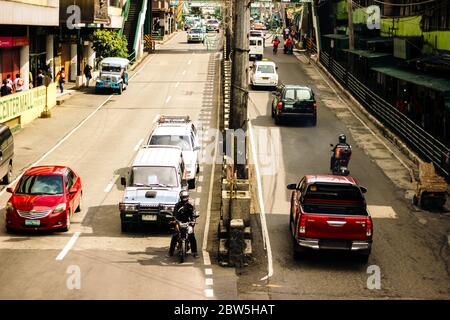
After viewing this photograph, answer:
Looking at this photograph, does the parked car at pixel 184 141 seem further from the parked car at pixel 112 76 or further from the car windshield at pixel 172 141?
the parked car at pixel 112 76

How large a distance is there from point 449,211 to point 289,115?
1509 centimetres

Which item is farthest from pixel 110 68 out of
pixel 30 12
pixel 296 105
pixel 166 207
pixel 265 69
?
pixel 166 207

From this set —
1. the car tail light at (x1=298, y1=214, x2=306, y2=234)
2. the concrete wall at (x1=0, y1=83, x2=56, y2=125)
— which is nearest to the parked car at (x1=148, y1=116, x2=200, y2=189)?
the car tail light at (x1=298, y1=214, x2=306, y2=234)

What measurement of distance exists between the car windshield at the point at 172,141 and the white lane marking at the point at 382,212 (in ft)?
23.4

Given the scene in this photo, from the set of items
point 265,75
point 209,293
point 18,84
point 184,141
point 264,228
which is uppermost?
point 265,75

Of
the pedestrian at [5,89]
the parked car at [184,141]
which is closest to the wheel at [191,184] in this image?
the parked car at [184,141]

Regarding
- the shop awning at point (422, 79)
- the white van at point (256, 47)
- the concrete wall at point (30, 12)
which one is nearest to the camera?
the shop awning at point (422, 79)

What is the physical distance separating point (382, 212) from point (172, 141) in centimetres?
825

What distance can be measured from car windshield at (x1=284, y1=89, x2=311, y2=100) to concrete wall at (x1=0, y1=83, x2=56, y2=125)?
43.2ft

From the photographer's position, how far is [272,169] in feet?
97.2

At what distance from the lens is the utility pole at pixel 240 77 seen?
20.2 metres

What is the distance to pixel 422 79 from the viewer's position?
105 feet

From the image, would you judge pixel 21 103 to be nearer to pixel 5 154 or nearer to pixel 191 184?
pixel 5 154

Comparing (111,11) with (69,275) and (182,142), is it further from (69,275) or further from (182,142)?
(69,275)
